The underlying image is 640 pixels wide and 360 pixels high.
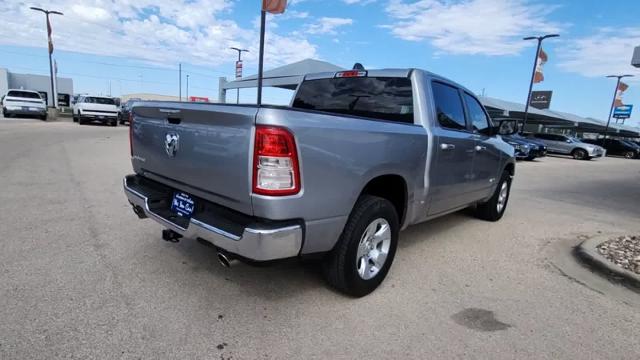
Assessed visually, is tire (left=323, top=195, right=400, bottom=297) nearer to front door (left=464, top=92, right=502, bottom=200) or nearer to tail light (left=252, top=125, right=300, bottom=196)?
tail light (left=252, top=125, right=300, bottom=196)

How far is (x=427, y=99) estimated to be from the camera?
370 cm

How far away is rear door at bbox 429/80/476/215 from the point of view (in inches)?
152

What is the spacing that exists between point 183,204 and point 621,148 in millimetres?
41380

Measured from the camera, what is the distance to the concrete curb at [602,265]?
364 centimetres

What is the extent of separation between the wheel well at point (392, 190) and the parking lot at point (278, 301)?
25.8 inches

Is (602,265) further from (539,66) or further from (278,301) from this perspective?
(539,66)

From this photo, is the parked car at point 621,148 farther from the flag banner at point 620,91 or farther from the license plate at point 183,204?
the license plate at point 183,204

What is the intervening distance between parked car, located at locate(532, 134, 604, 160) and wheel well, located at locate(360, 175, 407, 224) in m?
27.3

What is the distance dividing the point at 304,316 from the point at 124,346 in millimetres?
1163

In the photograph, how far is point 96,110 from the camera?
2183cm

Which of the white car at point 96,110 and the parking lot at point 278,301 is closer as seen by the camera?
the parking lot at point 278,301

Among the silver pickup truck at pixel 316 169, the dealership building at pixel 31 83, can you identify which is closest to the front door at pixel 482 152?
the silver pickup truck at pixel 316 169

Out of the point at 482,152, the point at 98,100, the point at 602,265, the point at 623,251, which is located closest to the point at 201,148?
the point at 482,152

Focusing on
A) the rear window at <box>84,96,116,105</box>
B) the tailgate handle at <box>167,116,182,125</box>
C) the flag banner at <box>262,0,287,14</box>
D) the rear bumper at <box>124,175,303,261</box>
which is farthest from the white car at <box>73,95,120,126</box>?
the rear bumper at <box>124,175,303,261</box>
